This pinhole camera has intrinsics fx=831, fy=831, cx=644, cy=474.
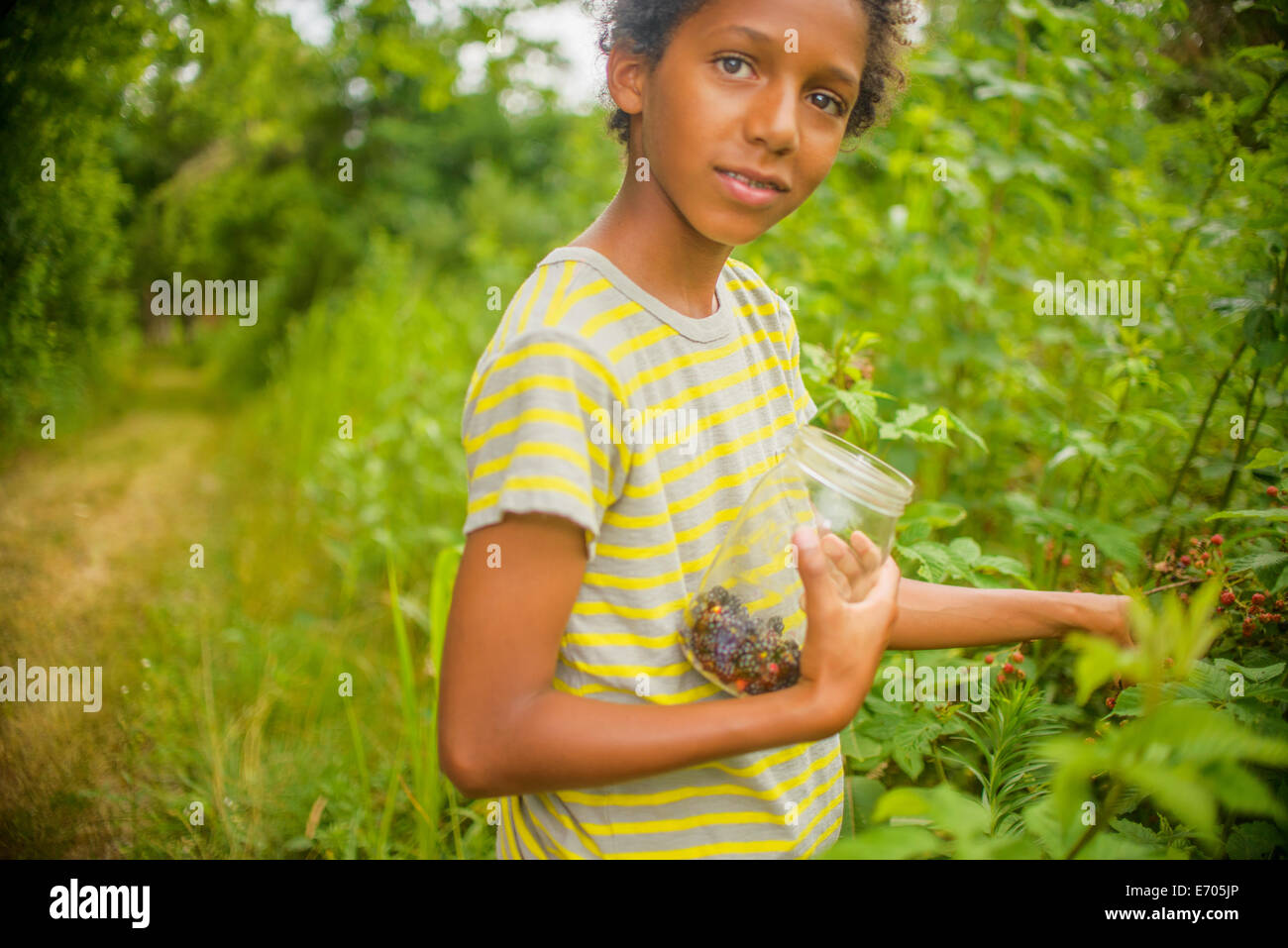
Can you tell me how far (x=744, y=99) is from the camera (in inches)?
38.7

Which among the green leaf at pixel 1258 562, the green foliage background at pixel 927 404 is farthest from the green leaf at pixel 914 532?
the green leaf at pixel 1258 562

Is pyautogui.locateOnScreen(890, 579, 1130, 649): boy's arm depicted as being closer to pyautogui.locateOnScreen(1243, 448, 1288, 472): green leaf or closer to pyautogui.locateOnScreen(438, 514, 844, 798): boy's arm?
pyautogui.locateOnScreen(438, 514, 844, 798): boy's arm

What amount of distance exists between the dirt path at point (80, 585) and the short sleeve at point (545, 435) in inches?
63.7

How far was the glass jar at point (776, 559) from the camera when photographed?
3.14ft

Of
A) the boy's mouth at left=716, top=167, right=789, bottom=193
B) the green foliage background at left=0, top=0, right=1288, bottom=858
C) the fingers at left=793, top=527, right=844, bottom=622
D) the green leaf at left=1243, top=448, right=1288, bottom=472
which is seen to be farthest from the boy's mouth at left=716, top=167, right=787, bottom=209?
the green leaf at left=1243, top=448, right=1288, bottom=472

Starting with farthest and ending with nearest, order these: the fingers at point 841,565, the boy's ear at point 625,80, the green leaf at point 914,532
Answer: the green leaf at point 914,532
the boy's ear at point 625,80
the fingers at point 841,565

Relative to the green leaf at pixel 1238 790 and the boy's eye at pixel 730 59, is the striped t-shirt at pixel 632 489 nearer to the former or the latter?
the boy's eye at pixel 730 59

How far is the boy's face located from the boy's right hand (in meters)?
0.42

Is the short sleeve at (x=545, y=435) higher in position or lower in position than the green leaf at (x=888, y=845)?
higher

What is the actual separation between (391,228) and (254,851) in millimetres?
13014

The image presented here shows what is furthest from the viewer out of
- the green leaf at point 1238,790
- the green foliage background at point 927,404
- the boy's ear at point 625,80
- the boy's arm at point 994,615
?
the green foliage background at point 927,404

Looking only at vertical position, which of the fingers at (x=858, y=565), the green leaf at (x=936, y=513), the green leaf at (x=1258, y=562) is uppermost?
the green leaf at (x=936, y=513)

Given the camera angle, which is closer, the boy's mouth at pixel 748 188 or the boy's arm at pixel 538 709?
the boy's arm at pixel 538 709
